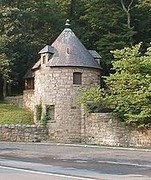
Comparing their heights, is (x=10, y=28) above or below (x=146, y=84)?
above

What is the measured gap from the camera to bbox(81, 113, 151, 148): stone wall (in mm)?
30328

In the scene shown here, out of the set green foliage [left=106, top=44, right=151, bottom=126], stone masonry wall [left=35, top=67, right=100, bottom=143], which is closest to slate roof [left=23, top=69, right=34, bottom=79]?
stone masonry wall [left=35, top=67, right=100, bottom=143]

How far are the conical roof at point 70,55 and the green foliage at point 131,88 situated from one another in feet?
16.7

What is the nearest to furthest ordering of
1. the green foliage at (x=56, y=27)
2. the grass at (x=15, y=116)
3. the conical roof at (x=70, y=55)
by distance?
1. the conical roof at (x=70, y=55)
2. the grass at (x=15, y=116)
3. the green foliage at (x=56, y=27)

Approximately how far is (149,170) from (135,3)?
125 feet

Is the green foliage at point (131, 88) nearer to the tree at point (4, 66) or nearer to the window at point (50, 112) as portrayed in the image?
the window at point (50, 112)

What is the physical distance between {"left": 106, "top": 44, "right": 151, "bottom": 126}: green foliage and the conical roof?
5.10 metres

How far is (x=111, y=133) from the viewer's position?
31.7 meters

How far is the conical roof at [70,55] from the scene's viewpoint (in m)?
36.3

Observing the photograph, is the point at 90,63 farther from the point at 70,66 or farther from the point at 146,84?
the point at 146,84

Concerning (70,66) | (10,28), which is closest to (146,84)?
(70,66)

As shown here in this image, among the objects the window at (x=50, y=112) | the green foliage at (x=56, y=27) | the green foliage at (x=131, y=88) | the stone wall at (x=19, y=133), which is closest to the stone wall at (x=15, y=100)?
the green foliage at (x=56, y=27)

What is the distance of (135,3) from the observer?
5119cm

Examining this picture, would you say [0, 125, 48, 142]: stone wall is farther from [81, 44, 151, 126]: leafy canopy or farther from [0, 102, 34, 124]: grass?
[81, 44, 151, 126]: leafy canopy
